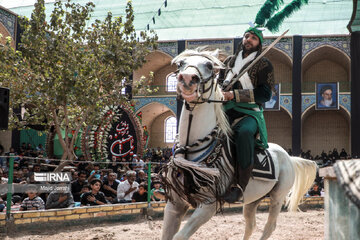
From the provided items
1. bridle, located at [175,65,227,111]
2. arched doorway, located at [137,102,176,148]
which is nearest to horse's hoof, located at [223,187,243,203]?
bridle, located at [175,65,227,111]

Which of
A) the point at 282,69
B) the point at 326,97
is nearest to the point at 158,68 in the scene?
the point at 282,69

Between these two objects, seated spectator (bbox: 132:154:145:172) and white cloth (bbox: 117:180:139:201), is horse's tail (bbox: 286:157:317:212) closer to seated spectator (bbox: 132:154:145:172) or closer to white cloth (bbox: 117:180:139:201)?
seated spectator (bbox: 132:154:145:172)

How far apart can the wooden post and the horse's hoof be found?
191 centimetres

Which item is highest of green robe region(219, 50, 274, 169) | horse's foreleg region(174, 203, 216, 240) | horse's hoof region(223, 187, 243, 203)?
green robe region(219, 50, 274, 169)

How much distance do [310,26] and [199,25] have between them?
7076 mm

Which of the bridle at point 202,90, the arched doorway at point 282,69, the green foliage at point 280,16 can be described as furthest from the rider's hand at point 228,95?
the arched doorway at point 282,69

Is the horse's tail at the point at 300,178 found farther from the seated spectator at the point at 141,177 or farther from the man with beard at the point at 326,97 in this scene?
the man with beard at the point at 326,97

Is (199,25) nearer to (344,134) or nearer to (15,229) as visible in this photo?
(344,134)

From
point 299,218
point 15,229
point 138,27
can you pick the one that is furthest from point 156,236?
point 138,27

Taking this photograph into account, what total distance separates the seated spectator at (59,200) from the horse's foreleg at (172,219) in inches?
168

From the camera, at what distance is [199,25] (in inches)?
1071

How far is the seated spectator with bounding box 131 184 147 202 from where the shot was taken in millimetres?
8891

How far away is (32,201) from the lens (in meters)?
6.94

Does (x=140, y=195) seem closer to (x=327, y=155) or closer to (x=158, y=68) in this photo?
(x=327, y=155)
